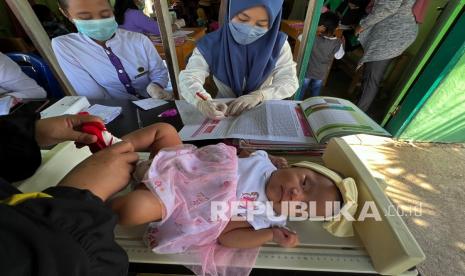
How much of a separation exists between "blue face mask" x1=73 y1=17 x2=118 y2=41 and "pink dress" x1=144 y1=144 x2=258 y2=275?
3.31 ft

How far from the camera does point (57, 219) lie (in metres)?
0.33

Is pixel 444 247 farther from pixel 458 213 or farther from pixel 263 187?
pixel 263 187

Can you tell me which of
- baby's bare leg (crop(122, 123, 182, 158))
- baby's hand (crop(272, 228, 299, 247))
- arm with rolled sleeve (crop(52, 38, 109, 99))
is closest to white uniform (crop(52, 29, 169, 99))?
arm with rolled sleeve (crop(52, 38, 109, 99))

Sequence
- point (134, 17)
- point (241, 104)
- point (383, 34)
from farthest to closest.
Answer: point (383, 34), point (134, 17), point (241, 104)

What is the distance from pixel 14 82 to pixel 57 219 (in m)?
1.87

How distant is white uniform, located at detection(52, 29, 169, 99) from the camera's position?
4.85 ft

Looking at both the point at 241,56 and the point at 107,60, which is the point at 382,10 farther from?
the point at 107,60

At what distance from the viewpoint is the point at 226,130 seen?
1.09 metres

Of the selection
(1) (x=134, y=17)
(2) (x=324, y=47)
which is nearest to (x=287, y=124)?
(1) (x=134, y=17)

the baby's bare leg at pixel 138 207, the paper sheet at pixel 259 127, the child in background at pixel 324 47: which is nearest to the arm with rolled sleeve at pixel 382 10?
the child in background at pixel 324 47

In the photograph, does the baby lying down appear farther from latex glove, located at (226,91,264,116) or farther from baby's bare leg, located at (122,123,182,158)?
latex glove, located at (226,91,264,116)

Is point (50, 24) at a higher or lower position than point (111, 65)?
lower

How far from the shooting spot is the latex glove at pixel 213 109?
115cm

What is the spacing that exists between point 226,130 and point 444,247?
5.81ft
